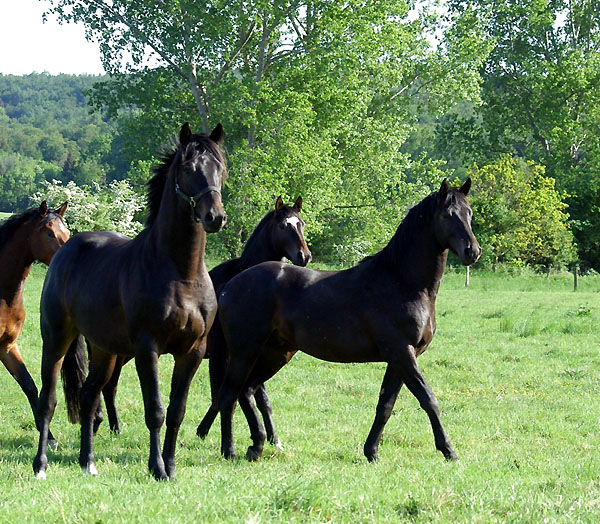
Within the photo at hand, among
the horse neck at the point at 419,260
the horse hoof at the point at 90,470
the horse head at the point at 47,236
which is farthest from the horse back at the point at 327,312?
the horse head at the point at 47,236

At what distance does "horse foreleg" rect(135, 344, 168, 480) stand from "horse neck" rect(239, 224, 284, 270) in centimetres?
302

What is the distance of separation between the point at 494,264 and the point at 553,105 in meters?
13.7

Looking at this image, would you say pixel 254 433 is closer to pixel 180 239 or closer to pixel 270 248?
pixel 180 239

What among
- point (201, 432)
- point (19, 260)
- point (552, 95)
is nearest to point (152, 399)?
point (201, 432)

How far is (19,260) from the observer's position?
26.7 ft

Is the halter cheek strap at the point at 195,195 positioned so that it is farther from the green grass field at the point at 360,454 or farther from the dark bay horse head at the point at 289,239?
the dark bay horse head at the point at 289,239

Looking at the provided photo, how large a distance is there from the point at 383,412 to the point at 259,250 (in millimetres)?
2619

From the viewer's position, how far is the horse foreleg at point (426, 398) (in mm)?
6523

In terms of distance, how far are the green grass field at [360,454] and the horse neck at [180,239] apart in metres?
1.57

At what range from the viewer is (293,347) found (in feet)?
24.9

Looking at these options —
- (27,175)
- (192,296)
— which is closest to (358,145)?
(192,296)

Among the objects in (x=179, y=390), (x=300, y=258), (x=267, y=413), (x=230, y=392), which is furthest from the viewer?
(x=300, y=258)

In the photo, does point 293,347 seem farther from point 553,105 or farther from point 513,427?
point 553,105

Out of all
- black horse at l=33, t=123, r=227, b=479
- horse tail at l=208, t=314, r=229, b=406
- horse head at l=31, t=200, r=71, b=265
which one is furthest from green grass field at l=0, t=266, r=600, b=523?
horse head at l=31, t=200, r=71, b=265
